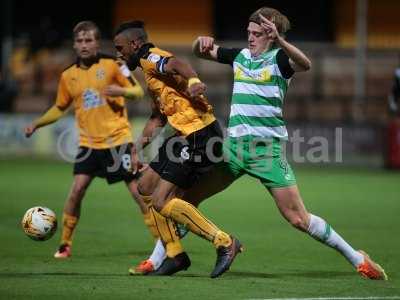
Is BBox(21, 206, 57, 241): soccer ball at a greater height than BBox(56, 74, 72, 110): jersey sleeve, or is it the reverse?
BBox(56, 74, 72, 110): jersey sleeve

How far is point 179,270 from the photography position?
8.44 metres

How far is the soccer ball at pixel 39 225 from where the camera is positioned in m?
9.01

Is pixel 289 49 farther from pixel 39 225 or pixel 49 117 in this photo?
pixel 49 117

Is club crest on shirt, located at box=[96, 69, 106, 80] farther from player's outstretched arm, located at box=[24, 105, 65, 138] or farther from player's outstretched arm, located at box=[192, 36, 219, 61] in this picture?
player's outstretched arm, located at box=[192, 36, 219, 61]

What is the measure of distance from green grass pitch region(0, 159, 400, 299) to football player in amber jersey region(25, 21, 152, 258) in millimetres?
703

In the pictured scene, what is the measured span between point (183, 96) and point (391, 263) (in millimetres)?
2547

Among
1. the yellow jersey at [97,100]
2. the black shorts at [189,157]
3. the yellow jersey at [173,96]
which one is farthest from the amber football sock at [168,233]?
the yellow jersey at [97,100]

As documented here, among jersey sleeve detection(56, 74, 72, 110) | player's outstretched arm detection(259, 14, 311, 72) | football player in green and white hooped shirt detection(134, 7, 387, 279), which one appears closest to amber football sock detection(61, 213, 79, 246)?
jersey sleeve detection(56, 74, 72, 110)

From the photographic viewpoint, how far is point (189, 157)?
8.26 m

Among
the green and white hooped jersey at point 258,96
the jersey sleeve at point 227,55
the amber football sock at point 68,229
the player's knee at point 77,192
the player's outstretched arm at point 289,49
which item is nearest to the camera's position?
the player's outstretched arm at point 289,49

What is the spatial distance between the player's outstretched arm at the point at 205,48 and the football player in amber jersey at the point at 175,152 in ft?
0.84

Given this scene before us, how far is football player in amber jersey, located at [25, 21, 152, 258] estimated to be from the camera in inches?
395

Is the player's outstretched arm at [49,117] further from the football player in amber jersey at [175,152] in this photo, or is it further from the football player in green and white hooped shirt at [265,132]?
the football player in green and white hooped shirt at [265,132]

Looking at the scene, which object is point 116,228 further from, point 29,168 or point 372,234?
point 29,168
